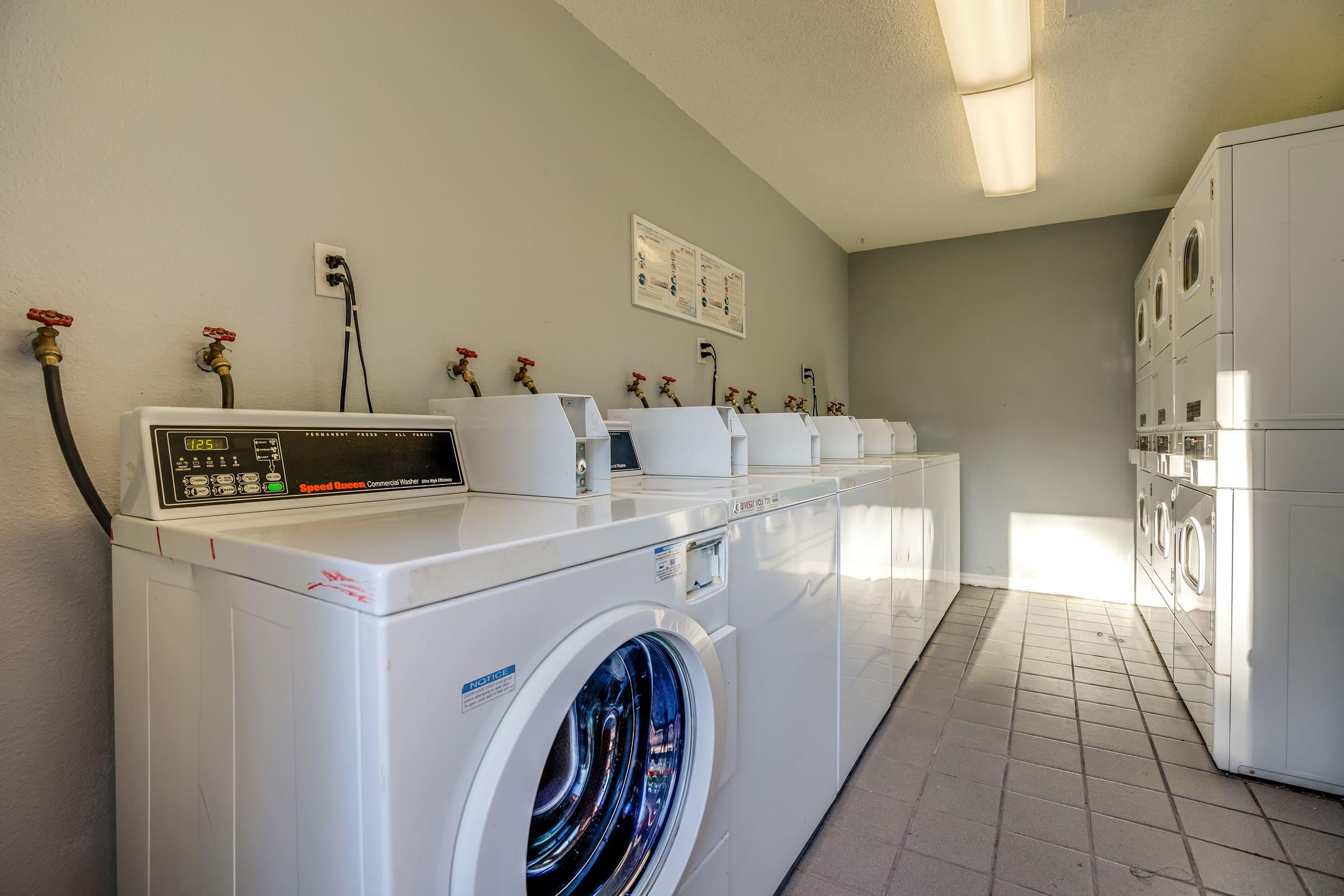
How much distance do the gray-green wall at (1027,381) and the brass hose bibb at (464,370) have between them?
388 cm

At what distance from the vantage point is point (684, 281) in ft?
8.82

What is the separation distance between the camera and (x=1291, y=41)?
2248 mm

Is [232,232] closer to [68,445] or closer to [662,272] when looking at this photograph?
[68,445]

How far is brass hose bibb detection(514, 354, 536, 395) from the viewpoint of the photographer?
5.93ft

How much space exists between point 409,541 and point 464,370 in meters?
0.95

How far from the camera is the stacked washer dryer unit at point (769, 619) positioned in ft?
4.17

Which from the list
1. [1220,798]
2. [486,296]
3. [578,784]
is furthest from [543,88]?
[1220,798]

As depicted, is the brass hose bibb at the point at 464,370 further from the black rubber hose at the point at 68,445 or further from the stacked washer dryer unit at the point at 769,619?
the black rubber hose at the point at 68,445

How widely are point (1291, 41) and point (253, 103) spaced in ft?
10.9

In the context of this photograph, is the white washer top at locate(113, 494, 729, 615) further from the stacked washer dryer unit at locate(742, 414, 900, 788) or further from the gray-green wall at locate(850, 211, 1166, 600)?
the gray-green wall at locate(850, 211, 1166, 600)

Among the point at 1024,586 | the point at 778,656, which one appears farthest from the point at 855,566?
the point at 1024,586

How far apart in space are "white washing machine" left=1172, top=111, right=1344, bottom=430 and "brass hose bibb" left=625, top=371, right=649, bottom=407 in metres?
1.87

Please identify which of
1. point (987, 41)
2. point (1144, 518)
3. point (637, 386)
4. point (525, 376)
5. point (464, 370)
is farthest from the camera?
point (1144, 518)

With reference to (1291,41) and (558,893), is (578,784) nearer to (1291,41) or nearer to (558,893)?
(558,893)
